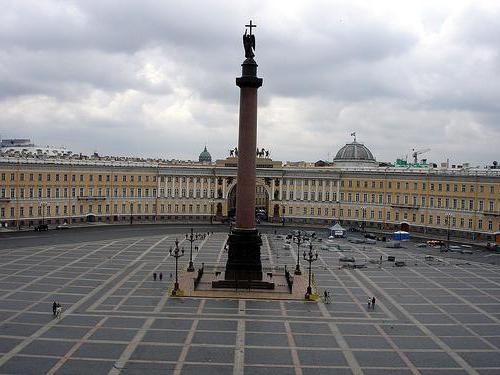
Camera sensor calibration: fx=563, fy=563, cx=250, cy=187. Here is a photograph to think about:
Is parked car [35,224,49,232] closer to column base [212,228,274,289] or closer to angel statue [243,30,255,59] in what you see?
column base [212,228,274,289]

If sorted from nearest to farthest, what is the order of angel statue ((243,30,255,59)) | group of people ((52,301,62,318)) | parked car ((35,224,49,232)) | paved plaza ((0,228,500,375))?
paved plaza ((0,228,500,375)) → group of people ((52,301,62,318)) → angel statue ((243,30,255,59)) → parked car ((35,224,49,232))

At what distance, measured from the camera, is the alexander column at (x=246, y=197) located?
42.3 meters

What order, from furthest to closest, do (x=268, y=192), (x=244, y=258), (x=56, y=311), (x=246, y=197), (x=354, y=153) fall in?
(x=354, y=153) < (x=268, y=192) < (x=244, y=258) < (x=246, y=197) < (x=56, y=311)

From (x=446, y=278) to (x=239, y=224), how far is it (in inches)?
809

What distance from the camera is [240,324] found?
1313 inches

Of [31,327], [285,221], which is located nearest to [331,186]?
[285,221]

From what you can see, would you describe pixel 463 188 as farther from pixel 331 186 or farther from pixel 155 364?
pixel 155 364

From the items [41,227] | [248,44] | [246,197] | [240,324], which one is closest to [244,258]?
[246,197]

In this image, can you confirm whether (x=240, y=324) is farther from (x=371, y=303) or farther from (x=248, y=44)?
(x=248, y=44)

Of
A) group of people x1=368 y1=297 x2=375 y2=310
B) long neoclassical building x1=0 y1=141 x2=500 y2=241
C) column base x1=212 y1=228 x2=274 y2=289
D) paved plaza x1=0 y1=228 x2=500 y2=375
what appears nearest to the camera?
paved plaza x1=0 y1=228 x2=500 y2=375

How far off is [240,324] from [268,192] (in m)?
72.7

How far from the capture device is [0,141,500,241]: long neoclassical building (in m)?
82.6

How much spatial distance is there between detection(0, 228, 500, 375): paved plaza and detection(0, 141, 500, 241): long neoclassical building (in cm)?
3054

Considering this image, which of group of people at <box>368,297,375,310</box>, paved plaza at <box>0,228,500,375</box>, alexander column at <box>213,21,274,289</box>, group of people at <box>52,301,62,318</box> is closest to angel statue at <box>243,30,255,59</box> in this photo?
alexander column at <box>213,21,274,289</box>
